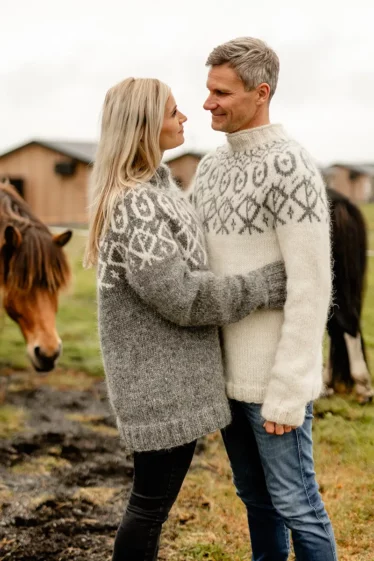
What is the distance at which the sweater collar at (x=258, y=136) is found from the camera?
6.09 feet

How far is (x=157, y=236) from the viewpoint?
169cm

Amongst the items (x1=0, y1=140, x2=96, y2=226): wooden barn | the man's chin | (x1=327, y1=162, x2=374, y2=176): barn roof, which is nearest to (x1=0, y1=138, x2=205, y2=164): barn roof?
(x1=0, y1=140, x2=96, y2=226): wooden barn

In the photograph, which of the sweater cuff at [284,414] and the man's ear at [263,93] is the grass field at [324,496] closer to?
the sweater cuff at [284,414]

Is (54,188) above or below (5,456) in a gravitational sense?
below

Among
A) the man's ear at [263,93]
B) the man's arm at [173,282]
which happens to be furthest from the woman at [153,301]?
the man's ear at [263,93]

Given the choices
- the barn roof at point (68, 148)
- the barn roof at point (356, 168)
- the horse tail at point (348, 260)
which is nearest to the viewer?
the horse tail at point (348, 260)

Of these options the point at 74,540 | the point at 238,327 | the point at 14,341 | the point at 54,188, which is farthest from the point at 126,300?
the point at 54,188

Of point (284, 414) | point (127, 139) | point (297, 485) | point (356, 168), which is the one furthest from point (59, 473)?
point (356, 168)

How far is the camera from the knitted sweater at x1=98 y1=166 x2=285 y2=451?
1719 mm

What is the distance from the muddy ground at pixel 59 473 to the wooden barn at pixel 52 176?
22407 mm

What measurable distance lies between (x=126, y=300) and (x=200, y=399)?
0.35 meters

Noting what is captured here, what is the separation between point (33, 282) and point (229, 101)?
253cm

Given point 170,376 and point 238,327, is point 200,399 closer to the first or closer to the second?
point 170,376

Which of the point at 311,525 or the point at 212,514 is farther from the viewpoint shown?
the point at 212,514
